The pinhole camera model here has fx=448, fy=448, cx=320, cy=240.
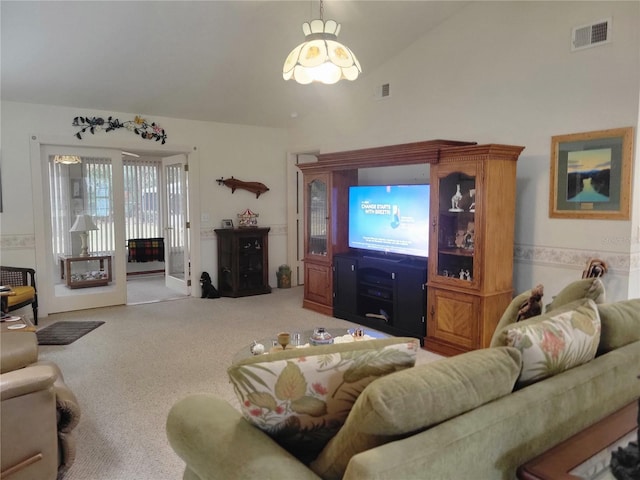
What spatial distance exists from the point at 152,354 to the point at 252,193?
326 centimetres

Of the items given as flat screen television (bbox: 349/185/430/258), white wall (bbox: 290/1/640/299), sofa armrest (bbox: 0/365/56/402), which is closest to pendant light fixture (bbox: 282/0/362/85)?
flat screen television (bbox: 349/185/430/258)

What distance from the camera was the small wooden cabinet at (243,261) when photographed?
6336 mm

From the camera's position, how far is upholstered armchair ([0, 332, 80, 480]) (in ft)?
6.11

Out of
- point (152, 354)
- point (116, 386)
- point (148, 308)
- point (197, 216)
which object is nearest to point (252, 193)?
point (197, 216)

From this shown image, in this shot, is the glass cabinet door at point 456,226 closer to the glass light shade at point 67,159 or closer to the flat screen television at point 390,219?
the flat screen television at point 390,219

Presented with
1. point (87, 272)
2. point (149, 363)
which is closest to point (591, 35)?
point (149, 363)

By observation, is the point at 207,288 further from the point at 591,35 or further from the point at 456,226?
the point at 591,35

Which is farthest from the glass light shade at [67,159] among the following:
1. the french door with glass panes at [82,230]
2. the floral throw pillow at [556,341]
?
the floral throw pillow at [556,341]

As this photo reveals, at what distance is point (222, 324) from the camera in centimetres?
501

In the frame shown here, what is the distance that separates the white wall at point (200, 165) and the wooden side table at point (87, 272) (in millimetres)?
461

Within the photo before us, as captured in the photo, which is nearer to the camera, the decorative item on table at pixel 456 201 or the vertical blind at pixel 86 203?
the decorative item on table at pixel 456 201

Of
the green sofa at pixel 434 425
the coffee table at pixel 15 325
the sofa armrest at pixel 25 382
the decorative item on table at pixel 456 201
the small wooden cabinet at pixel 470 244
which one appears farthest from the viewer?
the decorative item on table at pixel 456 201

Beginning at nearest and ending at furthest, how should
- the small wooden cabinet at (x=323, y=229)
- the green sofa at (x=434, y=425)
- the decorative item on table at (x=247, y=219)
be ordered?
the green sofa at (x=434, y=425) < the small wooden cabinet at (x=323, y=229) < the decorative item on table at (x=247, y=219)

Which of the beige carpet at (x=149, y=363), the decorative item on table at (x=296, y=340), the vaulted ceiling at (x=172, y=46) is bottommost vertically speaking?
the beige carpet at (x=149, y=363)
